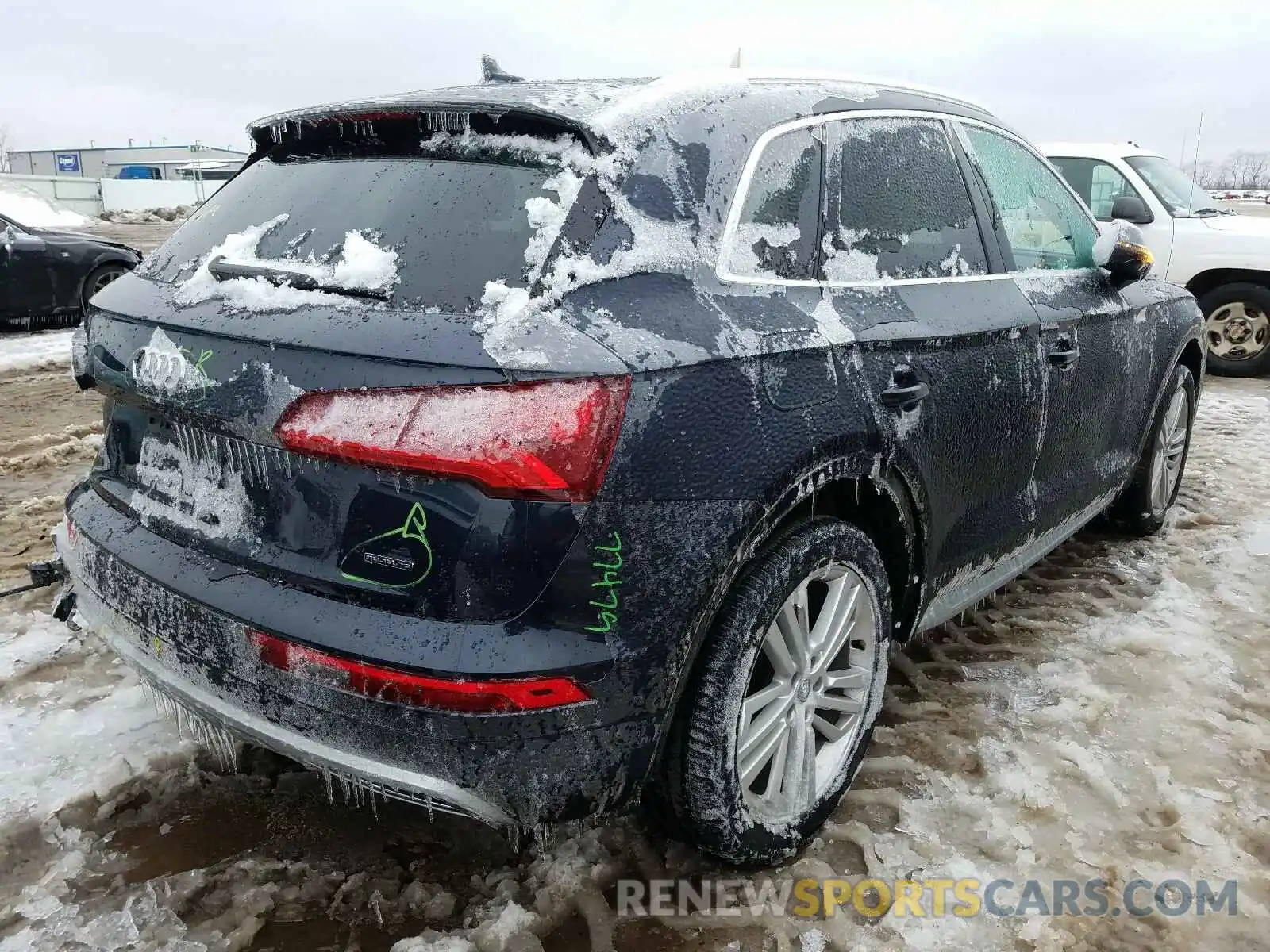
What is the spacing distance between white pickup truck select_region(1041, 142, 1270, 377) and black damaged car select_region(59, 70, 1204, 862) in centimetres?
657

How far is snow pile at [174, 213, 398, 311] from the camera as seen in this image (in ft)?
5.93

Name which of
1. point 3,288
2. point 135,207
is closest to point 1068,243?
point 3,288

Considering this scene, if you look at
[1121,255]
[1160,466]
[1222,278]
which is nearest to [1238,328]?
[1222,278]

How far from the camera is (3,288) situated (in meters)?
9.33

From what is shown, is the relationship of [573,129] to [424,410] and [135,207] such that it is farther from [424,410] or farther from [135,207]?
[135,207]

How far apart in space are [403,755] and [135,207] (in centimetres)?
4324

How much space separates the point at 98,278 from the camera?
995cm

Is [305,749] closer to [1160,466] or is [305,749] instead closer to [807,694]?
[807,694]

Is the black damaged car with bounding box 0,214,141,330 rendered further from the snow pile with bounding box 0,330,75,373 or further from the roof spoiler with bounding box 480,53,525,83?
the roof spoiler with bounding box 480,53,525,83

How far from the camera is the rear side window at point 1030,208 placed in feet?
9.55

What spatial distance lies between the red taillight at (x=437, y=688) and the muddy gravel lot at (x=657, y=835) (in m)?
0.40

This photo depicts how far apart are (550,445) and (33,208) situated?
3862cm

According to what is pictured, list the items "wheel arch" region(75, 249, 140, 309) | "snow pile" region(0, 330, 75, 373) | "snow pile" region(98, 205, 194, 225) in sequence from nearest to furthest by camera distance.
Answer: "snow pile" region(0, 330, 75, 373), "wheel arch" region(75, 249, 140, 309), "snow pile" region(98, 205, 194, 225)

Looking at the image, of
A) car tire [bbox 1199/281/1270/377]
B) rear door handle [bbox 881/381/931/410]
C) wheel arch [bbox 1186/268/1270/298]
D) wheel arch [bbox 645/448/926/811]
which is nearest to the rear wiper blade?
wheel arch [bbox 645/448/926/811]
